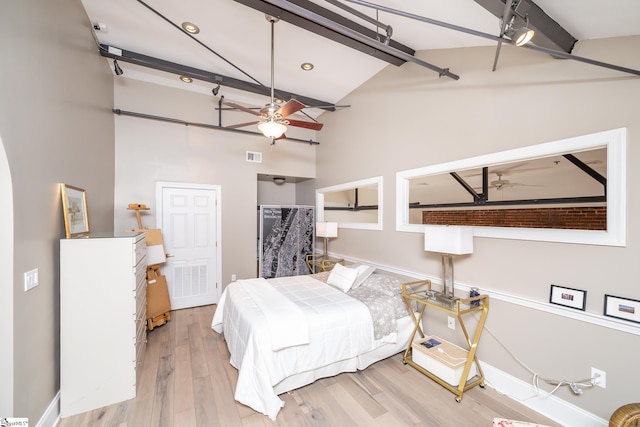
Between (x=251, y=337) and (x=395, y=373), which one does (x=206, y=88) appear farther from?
(x=395, y=373)

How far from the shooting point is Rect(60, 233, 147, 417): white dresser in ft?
6.72

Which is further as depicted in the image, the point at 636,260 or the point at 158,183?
the point at 158,183

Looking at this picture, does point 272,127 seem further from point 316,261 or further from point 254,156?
point 316,261

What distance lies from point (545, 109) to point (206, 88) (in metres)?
4.55

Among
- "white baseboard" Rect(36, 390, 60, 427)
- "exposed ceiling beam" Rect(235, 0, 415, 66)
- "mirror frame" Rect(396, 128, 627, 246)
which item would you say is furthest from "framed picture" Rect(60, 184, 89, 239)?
"mirror frame" Rect(396, 128, 627, 246)

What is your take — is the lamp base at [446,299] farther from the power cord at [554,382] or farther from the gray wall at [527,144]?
the power cord at [554,382]

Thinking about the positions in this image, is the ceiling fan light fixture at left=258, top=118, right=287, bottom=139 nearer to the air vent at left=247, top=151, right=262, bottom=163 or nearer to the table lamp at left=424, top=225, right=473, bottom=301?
the table lamp at left=424, top=225, right=473, bottom=301

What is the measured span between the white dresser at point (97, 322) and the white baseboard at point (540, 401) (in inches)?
129

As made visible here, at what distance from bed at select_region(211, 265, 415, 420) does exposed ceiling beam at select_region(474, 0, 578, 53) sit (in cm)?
255

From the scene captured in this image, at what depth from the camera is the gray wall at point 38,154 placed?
154 cm

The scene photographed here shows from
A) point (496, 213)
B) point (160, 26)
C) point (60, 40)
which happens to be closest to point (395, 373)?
point (496, 213)

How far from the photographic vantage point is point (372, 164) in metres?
3.83

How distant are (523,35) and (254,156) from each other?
4.22 metres

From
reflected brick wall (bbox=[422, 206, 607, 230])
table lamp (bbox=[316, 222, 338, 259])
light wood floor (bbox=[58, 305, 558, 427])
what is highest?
reflected brick wall (bbox=[422, 206, 607, 230])
